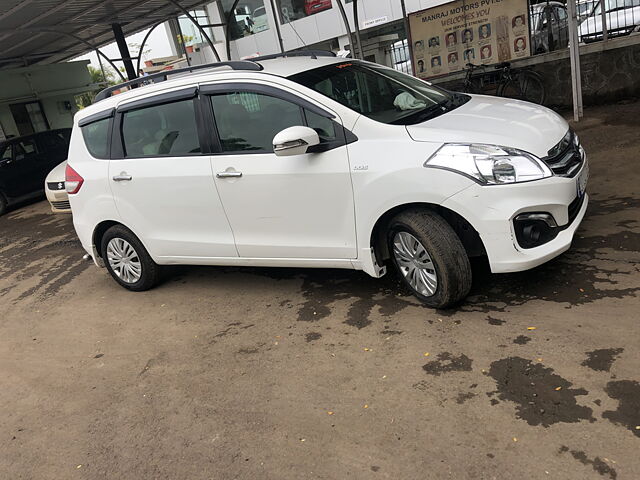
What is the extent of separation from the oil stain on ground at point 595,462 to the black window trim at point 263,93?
88.2 inches

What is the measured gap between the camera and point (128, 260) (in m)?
5.39

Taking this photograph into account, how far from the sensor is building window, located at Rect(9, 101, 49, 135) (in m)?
19.8

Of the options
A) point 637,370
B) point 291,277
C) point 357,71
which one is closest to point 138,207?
point 291,277

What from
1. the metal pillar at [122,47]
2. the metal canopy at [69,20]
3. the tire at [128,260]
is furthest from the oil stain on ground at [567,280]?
the metal pillar at [122,47]

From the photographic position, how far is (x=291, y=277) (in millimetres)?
5090

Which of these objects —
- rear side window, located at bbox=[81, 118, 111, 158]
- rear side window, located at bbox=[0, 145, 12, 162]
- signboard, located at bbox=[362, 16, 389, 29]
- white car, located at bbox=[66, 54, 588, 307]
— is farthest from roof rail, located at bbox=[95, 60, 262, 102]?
signboard, located at bbox=[362, 16, 389, 29]

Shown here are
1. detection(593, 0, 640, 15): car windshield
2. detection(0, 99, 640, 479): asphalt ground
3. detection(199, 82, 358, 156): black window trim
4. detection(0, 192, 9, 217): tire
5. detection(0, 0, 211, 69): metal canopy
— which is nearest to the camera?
detection(0, 99, 640, 479): asphalt ground

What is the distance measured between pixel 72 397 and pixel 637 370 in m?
3.53

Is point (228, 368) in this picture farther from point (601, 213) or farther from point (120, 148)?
point (601, 213)

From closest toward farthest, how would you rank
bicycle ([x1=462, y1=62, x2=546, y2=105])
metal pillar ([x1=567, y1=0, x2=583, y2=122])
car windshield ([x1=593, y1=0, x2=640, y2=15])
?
metal pillar ([x1=567, y1=0, x2=583, y2=122]) < car windshield ([x1=593, y1=0, x2=640, y2=15]) < bicycle ([x1=462, y1=62, x2=546, y2=105])

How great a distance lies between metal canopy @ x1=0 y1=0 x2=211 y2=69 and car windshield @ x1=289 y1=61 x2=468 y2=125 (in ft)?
25.7

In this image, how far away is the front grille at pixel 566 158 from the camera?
3520 millimetres

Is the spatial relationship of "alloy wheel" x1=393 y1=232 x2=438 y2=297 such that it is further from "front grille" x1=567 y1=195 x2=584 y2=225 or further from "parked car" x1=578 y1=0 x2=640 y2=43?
"parked car" x1=578 y1=0 x2=640 y2=43

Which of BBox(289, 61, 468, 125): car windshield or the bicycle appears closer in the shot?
BBox(289, 61, 468, 125): car windshield
